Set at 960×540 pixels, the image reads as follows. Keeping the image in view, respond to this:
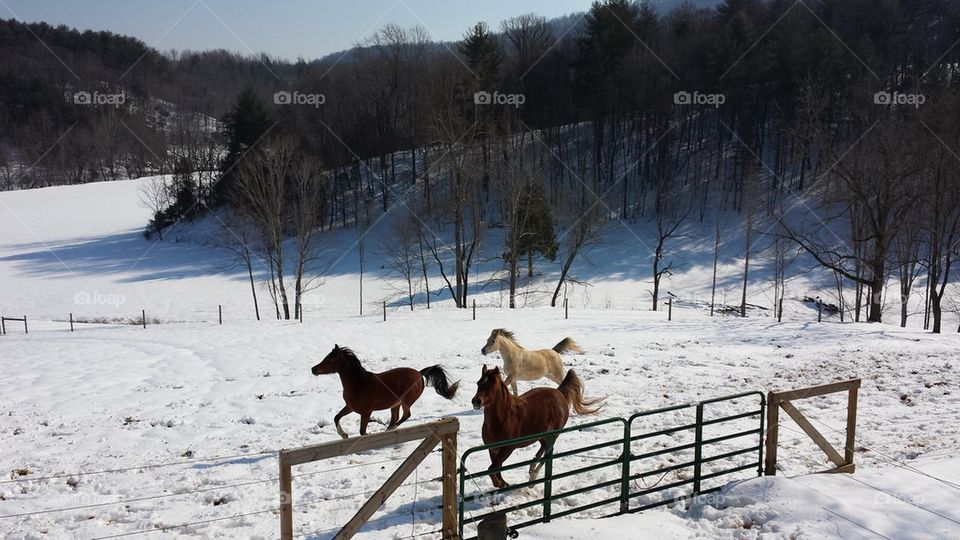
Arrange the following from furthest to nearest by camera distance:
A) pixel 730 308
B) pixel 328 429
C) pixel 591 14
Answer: pixel 591 14 < pixel 730 308 < pixel 328 429

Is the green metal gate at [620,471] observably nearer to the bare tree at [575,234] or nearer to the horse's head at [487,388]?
the horse's head at [487,388]

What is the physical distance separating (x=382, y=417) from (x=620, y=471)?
450 centimetres

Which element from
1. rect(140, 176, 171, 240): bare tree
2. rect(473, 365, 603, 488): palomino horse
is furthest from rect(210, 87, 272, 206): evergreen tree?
rect(473, 365, 603, 488): palomino horse

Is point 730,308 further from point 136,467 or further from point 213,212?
point 213,212

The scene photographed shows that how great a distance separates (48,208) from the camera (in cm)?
6122

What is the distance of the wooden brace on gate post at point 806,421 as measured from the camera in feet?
23.3

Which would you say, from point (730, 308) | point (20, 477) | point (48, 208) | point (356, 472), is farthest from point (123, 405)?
point (48, 208)

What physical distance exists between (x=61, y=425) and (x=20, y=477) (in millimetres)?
2895

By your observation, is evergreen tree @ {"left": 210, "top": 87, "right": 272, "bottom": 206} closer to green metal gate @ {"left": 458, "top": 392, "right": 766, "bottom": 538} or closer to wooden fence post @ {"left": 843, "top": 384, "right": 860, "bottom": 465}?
green metal gate @ {"left": 458, "top": 392, "right": 766, "bottom": 538}

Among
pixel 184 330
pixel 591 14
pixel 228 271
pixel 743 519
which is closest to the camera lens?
pixel 743 519

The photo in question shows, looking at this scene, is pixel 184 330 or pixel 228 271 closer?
pixel 184 330

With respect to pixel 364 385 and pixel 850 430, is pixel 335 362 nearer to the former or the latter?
pixel 364 385

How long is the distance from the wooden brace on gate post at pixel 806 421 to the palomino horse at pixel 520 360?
4.30 m

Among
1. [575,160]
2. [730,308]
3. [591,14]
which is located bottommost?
[730,308]
